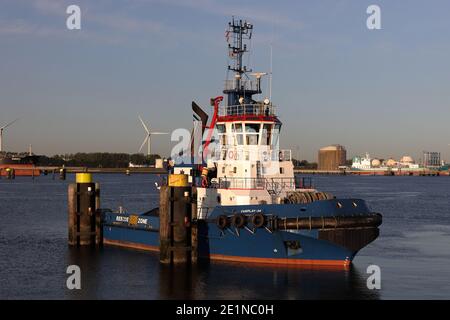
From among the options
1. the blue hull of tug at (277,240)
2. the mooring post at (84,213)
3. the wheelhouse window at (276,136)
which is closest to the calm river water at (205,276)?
the blue hull of tug at (277,240)

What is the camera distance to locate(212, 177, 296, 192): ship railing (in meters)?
30.2

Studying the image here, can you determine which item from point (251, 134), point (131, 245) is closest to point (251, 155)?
point (251, 134)

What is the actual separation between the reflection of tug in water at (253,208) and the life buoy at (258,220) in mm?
43

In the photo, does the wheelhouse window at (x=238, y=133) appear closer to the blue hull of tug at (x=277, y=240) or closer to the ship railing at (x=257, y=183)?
the ship railing at (x=257, y=183)

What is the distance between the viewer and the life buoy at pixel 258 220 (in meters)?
27.0

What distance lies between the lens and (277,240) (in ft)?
90.0

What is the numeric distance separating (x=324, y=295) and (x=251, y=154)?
9.45 metres

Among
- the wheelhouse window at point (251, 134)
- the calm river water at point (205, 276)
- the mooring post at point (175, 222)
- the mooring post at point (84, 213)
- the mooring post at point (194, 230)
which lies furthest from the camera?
the mooring post at point (84, 213)

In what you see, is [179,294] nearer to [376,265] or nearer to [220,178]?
[220,178]

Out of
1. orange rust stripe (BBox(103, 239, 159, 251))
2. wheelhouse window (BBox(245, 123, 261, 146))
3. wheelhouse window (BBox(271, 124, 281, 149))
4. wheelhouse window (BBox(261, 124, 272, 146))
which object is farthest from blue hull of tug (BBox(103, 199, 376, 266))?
wheelhouse window (BBox(271, 124, 281, 149))

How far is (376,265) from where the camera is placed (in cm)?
3055

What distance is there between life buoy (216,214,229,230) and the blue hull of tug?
13.0 inches
